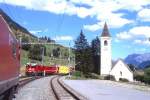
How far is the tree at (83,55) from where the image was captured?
141387mm

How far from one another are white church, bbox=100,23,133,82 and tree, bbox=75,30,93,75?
4.33 meters

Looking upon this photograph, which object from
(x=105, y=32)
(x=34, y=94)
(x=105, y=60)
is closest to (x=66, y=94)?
(x=34, y=94)

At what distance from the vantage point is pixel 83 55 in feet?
485

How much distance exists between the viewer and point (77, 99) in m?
26.4

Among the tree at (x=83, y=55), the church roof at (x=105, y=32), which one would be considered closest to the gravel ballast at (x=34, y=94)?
the tree at (x=83, y=55)

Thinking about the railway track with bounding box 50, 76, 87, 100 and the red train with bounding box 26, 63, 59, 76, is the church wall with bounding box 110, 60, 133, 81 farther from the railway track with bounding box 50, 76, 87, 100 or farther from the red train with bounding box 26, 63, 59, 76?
the railway track with bounding box 50, 76, 87, 100

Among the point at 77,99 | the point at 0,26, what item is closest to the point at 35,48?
the point at 77,99

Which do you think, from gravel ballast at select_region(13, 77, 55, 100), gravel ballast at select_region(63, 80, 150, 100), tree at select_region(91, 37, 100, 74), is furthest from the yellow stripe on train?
gravel ballast at select_region(13, 77, 55, 100)

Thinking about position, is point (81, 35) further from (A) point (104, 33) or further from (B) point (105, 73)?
(B) point (105, 73)

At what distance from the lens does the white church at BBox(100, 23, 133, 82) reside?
144 metres

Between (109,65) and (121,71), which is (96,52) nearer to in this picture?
(121,71)

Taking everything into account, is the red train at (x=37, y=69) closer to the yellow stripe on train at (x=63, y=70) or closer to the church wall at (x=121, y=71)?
the yellow stripe on train at (x=63, y=70)

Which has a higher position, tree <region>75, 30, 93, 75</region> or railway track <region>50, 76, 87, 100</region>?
tree <region>75, 30, 93, 75</region>

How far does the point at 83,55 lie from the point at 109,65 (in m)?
9.75
